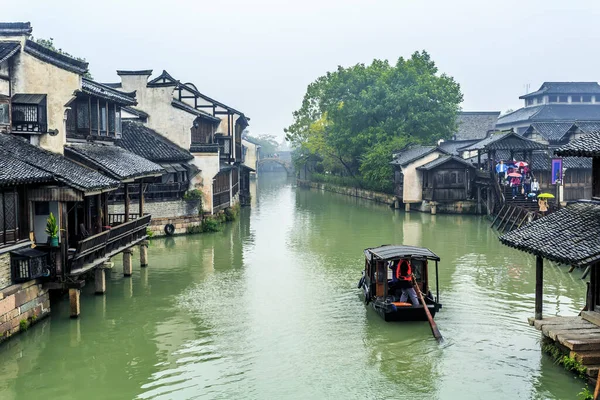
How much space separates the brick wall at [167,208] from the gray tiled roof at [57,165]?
13668 mm

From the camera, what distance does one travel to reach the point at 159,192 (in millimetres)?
37281

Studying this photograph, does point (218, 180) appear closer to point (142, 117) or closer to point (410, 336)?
point (142, 117)

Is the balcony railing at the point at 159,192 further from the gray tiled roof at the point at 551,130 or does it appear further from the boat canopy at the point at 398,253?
the gray tiled roof at the point at 551,130

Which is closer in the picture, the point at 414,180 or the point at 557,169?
the point at 557,169

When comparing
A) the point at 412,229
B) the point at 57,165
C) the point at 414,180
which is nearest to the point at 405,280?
the point at 57,165

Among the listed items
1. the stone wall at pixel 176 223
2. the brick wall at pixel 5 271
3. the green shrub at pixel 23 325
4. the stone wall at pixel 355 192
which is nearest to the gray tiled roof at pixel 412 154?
the stone wall at pixel 355 192

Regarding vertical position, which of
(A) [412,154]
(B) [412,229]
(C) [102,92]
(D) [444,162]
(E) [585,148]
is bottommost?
(B) [412,229]

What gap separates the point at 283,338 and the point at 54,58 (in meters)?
12.2

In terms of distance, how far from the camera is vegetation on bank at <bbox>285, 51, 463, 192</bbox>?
203ft

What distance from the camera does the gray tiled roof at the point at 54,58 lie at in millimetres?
21609

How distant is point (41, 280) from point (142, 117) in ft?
74.1

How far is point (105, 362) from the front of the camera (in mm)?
17047

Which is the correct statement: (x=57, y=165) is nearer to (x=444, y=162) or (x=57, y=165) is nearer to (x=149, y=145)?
(x=149, y=145)

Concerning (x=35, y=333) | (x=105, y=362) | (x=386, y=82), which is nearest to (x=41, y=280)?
(x=35, y=333)
